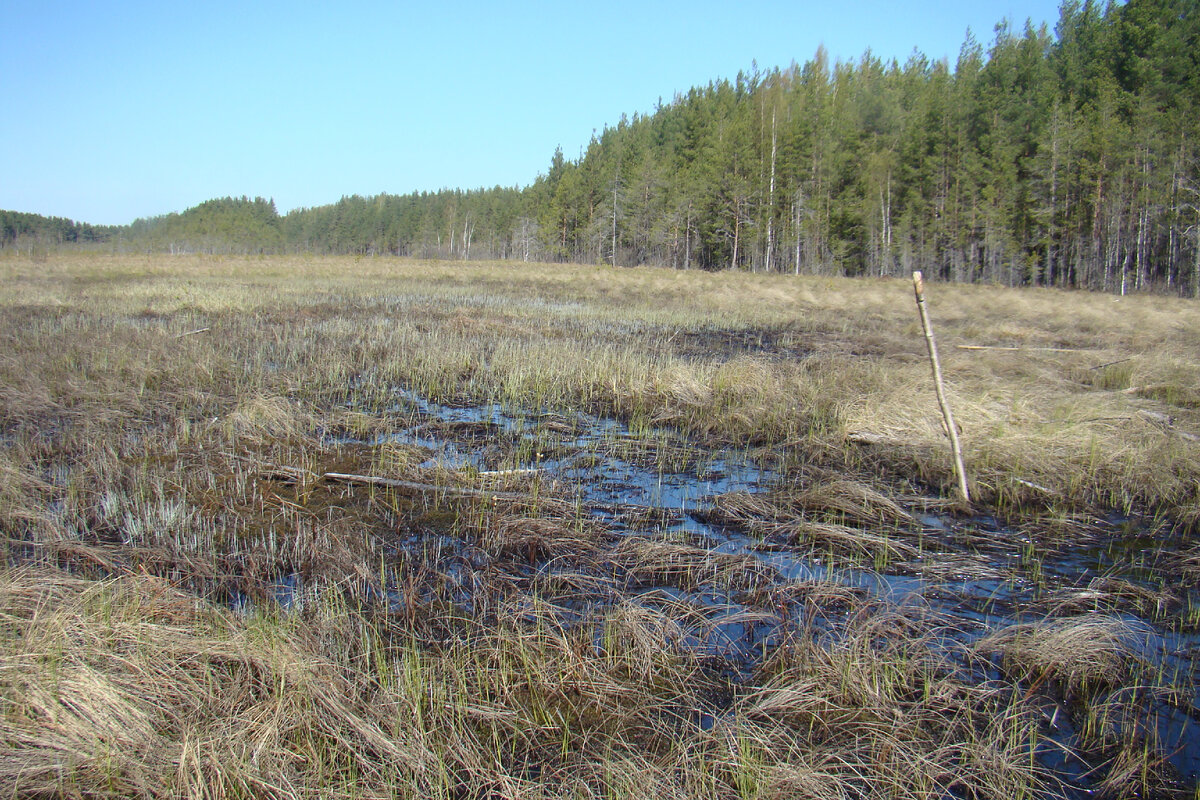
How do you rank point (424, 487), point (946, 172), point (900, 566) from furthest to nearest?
point (946, 172) < point (424, 487) < point (900, 566)

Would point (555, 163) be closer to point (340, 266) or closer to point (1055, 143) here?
point (340, 266)

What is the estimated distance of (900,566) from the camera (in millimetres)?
4668

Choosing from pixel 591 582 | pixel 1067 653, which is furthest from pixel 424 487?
pixel 1067 653

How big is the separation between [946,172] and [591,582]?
48669mm

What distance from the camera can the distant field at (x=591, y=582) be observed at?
2623mm

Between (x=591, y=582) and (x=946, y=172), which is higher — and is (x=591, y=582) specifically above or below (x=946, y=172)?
below

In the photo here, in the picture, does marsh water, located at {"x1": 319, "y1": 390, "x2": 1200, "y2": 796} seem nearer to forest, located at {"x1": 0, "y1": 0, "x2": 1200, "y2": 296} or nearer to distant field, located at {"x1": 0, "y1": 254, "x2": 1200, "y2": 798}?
distant field, located at {"x1": 0, "y1": 254, "x2": 1200, "y2": 798}

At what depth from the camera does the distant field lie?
8.61 feet

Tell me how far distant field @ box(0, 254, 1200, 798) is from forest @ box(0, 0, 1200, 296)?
34.7 m

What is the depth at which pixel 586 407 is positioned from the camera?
9570 mm

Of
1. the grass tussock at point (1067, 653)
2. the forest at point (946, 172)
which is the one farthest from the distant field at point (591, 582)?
the forest at point (946, 172)

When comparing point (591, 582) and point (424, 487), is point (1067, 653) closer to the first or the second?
point (591, 582)

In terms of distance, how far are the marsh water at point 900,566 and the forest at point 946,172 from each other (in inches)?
1511

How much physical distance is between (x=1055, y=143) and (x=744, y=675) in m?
46.4
